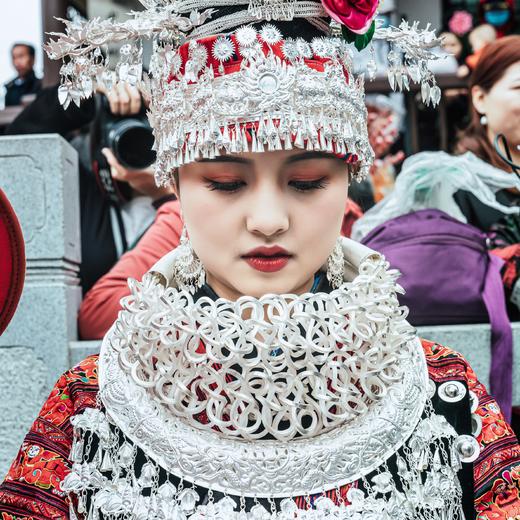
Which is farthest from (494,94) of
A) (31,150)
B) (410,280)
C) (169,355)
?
(169,355)

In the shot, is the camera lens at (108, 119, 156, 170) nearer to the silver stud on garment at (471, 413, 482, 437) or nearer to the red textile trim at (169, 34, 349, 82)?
the red textile trim at (169, 34, 349, 82)

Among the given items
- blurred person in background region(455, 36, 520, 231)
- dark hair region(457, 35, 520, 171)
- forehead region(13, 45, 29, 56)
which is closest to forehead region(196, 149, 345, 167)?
blurred person in background region(455, 36, 520, 231)

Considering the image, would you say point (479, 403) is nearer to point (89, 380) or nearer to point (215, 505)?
point (215, 505)

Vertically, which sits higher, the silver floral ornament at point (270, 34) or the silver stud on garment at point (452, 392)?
the silver floral ornament at point (270, 34)

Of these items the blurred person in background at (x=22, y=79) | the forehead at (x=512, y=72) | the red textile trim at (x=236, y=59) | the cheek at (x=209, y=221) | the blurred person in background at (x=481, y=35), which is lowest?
the cheek at (x=209, y=221)

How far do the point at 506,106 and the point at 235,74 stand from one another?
1.70 metres

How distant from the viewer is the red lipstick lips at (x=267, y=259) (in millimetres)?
1195

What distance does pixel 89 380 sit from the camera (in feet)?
4.21

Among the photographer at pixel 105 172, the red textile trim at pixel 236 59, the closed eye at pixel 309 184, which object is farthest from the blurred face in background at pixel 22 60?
the closed eye at pixel 309 184

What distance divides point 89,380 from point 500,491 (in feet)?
2.36

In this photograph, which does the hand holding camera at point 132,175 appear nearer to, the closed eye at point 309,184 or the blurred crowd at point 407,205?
the blurred crowd at point 407,205

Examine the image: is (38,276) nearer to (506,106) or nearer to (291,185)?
(291,185)

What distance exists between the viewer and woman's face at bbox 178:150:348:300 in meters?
1.17

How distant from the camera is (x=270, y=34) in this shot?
3.89 ft
